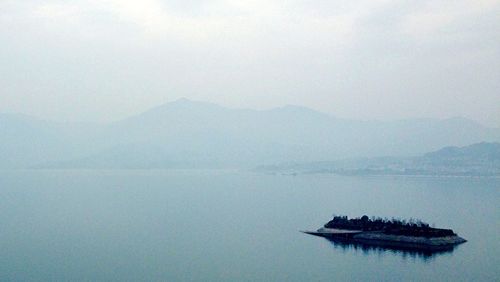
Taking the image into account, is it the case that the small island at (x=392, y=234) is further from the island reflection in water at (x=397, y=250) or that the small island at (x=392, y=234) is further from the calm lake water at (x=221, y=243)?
the calm lake water at (x=221, y=243)

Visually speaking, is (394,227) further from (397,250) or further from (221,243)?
(221,243)

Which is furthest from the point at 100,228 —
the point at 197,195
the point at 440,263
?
the point at 197,195

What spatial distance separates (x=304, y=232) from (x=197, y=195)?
3827 centimetres

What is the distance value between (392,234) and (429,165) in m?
120

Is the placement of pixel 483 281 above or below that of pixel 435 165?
below

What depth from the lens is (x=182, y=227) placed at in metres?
47.0

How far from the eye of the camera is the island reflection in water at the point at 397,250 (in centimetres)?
3428

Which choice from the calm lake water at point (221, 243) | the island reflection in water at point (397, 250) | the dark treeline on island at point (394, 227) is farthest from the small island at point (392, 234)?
the calm lake water at point (221, 243)

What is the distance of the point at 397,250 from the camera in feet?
117

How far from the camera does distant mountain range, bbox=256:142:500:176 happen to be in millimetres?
145875

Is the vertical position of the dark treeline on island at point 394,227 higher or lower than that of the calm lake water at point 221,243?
higher

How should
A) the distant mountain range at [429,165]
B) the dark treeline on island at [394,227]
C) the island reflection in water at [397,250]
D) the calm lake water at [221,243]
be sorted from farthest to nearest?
1. the distant mountain range at [429,165]
2. the dark treeline on island at [394,227]
3. the island reflection in water at [397,250]
4. the calm lake water at [221,243]

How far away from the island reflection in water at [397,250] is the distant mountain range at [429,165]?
109630 millimetres

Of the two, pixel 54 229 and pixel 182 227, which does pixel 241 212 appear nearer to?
pixel 182 227
